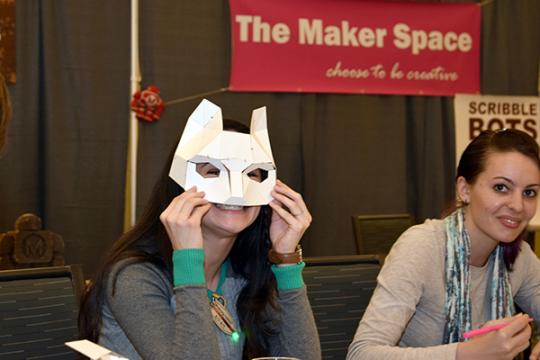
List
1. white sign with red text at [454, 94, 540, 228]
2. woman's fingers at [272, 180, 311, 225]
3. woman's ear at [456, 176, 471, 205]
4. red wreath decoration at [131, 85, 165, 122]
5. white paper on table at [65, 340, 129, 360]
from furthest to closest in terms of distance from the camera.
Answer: white sign with red text at [454, 94, 540, 228], red wreath decoration at [131, 85, 165, 122], woman's ear at [456, 176, 471, 205], woman's fingers at [272, 180, 311, 225], white paper on table at [65, 340, 129, 360]

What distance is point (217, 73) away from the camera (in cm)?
443

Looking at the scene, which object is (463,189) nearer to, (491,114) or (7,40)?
(7,40)

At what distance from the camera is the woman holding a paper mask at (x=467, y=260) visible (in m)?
1.83

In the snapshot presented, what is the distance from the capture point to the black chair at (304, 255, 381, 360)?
1.93 m

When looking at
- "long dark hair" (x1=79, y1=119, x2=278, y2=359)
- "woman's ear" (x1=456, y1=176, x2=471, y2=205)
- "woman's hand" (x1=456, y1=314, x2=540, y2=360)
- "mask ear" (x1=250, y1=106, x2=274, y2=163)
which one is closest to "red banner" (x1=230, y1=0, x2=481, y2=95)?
"woman's ear" (x1=456, y1=176, x2=471, y2=205)

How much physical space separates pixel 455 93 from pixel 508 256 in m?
2.93

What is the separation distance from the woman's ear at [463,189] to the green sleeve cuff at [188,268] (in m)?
0.83

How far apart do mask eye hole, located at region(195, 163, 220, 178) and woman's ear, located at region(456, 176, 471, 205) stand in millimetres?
732

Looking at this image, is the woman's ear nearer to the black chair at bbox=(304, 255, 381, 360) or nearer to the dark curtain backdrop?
the black chair at bbox=(304, 255, 381, 360)

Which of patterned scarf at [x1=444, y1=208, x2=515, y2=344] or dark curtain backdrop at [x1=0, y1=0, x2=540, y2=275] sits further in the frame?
dark curtain backdrop at [x1=0, y1=0, x2=540, y2=275]

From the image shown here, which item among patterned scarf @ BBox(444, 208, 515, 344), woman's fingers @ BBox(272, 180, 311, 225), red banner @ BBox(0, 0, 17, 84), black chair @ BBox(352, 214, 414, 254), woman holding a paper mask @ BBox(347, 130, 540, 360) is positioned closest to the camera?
woman's fingers @ BBox(272, 180, 311, 225)

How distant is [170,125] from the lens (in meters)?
4.34

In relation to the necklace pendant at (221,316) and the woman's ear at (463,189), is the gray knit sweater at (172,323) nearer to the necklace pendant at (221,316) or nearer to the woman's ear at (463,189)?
the necklace pendant at (221,316)

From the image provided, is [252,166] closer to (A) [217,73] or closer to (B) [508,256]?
(B) [508,256]
